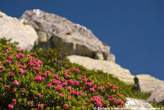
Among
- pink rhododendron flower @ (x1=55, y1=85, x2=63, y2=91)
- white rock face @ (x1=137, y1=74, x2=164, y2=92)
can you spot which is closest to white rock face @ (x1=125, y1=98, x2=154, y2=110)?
pink rhododendron flower @ (x1=55, y1=85, x2=63, y2=91)

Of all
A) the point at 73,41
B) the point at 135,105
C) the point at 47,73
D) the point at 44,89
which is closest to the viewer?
the point at 44,89

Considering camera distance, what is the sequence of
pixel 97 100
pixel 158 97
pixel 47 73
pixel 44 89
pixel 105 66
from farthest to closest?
pixel 105 66
pixel 158 97
pixel 47 73
pixel 97 100
pixel 44 89

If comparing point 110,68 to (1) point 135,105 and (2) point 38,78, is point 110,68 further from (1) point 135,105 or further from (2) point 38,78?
(2) point 38,78

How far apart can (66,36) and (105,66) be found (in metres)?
5.39

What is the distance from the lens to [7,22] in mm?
45156

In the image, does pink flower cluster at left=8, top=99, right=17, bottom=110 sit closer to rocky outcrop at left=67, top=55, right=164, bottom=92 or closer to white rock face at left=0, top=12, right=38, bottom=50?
white rock face at left=0, top=12, right=38, bottom=50

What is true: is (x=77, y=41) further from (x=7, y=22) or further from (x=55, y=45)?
(x=7, y=22)

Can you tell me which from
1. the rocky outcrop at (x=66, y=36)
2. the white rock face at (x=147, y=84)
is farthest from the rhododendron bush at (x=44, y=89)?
the rocky outcrop at (x=66, y=36)

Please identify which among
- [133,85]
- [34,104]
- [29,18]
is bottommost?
[34,104]

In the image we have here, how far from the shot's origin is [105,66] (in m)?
51.7

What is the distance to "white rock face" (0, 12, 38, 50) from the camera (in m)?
42.2

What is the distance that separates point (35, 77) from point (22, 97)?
71.9 inches

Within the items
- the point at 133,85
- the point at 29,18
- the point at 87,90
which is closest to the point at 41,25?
the point at 29,18

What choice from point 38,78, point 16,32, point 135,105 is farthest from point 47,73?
point 16,32
